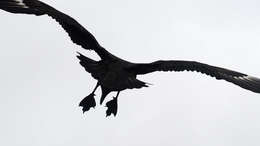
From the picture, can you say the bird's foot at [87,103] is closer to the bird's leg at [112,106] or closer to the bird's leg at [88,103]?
the bird's leg at [88,103]

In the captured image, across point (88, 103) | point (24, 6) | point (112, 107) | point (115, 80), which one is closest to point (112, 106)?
point (112, 107)

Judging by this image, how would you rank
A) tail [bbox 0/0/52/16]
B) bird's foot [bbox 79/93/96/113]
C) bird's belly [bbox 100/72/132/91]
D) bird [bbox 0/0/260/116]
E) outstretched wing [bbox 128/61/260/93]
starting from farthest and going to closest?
bird's foot [bbox 79/93/96/113] < outstretched wing [bbox 128/61/260/93] < tail [bbox 0/0/52/16] < bird [bbox 0/0/260/116] < bird's belly [bbox 100/72/132/91]

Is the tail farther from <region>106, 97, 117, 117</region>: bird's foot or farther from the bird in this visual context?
<region>106, 97, 117, 117</region>: bird's foot

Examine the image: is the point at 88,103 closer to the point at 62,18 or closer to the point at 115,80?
the point at 115,80

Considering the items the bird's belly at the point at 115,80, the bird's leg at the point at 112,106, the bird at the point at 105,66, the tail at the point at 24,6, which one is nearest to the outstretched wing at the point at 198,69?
the bird at the point at 105,66

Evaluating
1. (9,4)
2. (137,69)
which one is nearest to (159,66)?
(137,69)

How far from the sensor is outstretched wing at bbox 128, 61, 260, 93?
14258 mm

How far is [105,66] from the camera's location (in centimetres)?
1409

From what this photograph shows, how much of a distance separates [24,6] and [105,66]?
2030mm

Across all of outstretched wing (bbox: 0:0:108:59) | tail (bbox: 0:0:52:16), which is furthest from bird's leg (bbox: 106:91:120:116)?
tail (bbox: 0:0:52:16)

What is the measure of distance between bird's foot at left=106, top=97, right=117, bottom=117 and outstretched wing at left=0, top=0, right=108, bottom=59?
0.98 metres

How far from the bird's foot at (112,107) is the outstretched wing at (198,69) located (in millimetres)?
820

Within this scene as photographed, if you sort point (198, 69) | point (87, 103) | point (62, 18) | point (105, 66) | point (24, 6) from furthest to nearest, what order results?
1. point (198, 69)
2. point (87, 103)
3. point (24, 6)
4. point (105, 66)
5. point (62, 18)

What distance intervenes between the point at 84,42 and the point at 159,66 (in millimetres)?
1557
